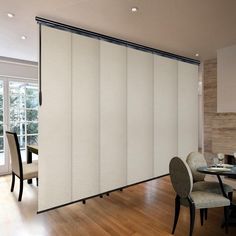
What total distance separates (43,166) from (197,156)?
215 cm

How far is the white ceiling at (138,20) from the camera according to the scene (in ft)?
8.51

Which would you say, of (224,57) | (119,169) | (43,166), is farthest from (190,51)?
(43,166)

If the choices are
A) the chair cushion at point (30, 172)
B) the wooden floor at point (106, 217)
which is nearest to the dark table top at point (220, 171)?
the wooden floor at point (106, 217)

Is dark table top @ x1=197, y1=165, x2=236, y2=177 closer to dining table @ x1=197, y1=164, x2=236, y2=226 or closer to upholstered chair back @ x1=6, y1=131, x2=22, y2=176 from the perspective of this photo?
dining table @ x1=197, y1=164, x2=236, y2=226

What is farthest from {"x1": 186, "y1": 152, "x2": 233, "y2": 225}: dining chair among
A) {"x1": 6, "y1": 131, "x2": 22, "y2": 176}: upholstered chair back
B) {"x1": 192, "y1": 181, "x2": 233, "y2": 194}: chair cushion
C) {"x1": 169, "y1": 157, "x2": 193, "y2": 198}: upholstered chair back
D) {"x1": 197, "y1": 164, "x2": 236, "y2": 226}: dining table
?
{"x1": 6, "y1": 131, "x2": 22, "y2": 176}: upholstered chair back

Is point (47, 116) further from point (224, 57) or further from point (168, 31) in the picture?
point (224, 57)

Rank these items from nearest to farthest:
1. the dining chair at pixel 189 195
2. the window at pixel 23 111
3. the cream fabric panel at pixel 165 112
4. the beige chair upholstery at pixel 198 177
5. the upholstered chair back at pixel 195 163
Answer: the dining chair at pixel 189 195
the beige chair upholstery at pixel 198 177
the upholstered chair back at pixel 195 163
the cream fabric panel at pixel 165 112
the window at pixel 23 111

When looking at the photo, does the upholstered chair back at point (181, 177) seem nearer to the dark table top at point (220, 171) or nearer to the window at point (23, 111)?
the dark table top at point (220, 171)

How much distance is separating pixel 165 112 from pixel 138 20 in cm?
217

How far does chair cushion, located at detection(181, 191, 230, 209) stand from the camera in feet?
7.79

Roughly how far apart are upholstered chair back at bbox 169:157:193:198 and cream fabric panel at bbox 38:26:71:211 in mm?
1517

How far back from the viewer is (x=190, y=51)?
4520 mm

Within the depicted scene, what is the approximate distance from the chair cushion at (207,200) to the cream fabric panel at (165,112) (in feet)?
6.69

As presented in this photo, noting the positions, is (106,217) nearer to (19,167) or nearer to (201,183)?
(201,183)
